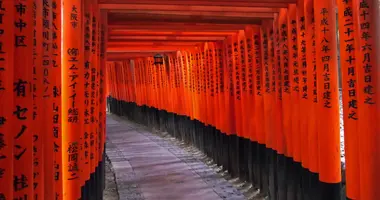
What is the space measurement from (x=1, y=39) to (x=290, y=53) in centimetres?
446

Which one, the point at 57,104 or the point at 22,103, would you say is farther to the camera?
the point at 57,104

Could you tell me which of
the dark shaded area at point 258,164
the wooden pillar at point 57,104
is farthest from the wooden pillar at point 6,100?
the dark shaded area at point 258,164

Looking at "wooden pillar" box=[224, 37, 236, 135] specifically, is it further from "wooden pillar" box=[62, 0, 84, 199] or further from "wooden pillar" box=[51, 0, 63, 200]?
"wooden pillar" box=[51, 0, 63, 200]

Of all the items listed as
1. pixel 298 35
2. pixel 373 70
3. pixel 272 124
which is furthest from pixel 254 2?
pixel 373 70

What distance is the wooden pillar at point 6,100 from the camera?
2.02m

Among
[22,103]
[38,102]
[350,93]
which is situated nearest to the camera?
[22,103]

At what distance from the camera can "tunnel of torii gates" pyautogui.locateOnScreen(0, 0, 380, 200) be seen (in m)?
2.26

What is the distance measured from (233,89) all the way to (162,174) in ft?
9.40

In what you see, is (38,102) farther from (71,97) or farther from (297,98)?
(297,98)

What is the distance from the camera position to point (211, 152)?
34.9 feet

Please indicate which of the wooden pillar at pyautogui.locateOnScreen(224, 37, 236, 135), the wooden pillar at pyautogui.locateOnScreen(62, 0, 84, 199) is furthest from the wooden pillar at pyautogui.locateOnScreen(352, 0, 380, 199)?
the wooden pillar at pyautogui.locateOnScreen(224, 37, 236, 135)

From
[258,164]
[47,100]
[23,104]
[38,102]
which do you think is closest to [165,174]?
[258,164]

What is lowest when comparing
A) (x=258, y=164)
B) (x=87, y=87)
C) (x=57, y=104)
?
(x=258, y=164)

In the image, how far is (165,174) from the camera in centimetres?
958
